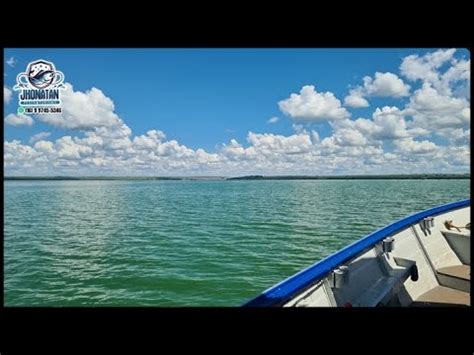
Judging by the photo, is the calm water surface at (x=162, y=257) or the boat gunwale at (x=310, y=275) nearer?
the boat gunwale at (x=310, y=275)

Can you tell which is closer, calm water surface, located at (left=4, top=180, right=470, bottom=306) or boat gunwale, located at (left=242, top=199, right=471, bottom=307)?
boat gunwale, located at (left=242, top=199, right=471, bottom=307)

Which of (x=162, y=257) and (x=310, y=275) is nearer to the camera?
(x=310, y=275)
